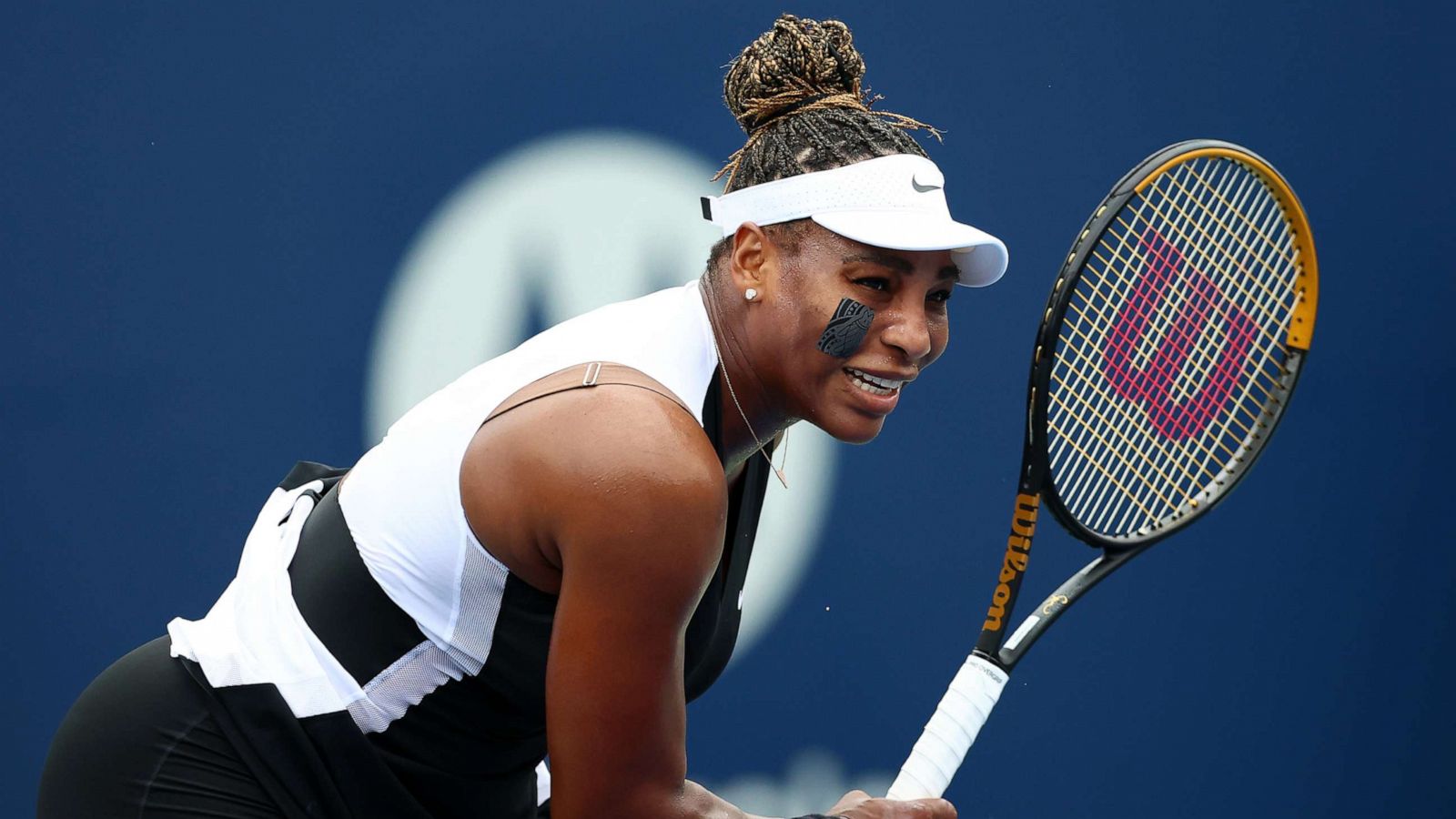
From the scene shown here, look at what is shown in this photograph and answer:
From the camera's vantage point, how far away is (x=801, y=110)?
1.59 metres

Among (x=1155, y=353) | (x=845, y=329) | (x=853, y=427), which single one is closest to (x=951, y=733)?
(x=853, y=427)

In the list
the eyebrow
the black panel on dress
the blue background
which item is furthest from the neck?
the blue background

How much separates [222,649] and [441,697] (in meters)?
0.21

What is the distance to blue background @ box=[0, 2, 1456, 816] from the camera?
2.29m

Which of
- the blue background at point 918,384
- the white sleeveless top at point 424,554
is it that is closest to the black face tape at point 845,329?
the white sleeveless top at point 424,554

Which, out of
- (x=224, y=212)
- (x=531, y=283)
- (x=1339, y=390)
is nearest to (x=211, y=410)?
(x=224, y=212)

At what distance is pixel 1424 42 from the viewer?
2602 mm

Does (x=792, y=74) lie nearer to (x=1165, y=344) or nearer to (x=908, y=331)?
(x=908, y=331)

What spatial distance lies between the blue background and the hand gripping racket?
200 mm

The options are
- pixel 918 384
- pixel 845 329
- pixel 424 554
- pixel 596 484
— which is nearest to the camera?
pixel 596 484

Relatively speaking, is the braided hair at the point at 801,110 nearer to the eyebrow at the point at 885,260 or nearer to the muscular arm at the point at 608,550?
the eyebrow at the point at 885,260

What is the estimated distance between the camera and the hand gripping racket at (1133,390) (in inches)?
70.4

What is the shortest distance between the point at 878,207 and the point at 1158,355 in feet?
3.13

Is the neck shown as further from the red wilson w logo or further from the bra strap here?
the red wilson w logo
